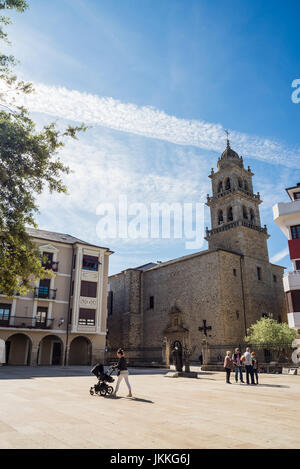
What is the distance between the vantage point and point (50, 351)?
29.9m

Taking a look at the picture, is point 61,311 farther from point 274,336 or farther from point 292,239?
point 292,239

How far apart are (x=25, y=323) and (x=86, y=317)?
516 centimetres

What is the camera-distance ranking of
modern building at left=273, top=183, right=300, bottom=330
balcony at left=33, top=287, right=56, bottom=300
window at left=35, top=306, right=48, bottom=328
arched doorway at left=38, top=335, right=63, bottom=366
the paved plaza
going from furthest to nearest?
arched doorway at left=38, top=335, right=63, bottom=366
balcony at left=33, top=287, right=56, bottom=300
window at left=35, top=306, right=48, bottom=328
modern building at left=273, top=183, right=300, bottom=330
the paved plaza

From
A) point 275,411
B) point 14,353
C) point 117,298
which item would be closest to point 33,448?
point 275,411

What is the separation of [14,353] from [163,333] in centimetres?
1698

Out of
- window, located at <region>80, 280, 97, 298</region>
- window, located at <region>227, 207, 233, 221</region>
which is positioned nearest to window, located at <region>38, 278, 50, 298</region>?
window, located at <region>80, 280, 97, 298</region>

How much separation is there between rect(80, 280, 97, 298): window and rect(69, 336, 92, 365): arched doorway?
4.28m

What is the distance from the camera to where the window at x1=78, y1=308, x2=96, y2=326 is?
2910 cm

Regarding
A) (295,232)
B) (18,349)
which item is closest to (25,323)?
(18,349)

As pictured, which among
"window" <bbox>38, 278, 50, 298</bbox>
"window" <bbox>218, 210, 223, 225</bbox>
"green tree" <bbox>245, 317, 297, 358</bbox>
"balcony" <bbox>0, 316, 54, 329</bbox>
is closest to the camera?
"balcony" <bbox>0, 316, 54, 329</bbox>

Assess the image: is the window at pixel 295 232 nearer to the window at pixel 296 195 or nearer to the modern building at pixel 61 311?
the window at pixel 296 195

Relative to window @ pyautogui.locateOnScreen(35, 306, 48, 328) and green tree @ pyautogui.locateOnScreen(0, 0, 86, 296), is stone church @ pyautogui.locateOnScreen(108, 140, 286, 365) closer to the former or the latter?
window @ pyautogui.locateOnScreen(35, 306, 48, 328)

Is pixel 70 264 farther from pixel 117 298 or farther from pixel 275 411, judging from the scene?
pixel 275 411

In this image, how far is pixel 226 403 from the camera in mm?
8453
